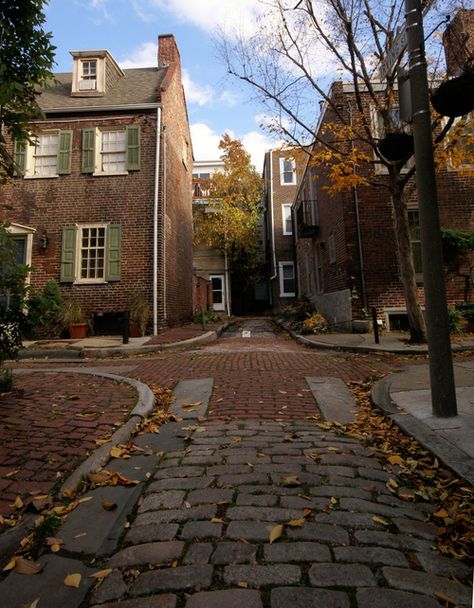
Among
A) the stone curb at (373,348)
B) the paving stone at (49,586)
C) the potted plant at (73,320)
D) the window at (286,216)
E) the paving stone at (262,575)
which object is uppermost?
the window at (286,216)

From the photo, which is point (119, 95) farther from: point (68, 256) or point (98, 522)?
point (98, 522)

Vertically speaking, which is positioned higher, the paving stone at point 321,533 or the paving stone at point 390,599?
the paving stone at point 321,533

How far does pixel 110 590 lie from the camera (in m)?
1.64

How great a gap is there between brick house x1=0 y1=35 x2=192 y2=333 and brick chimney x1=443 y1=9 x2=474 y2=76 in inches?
346

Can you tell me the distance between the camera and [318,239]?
16.2m

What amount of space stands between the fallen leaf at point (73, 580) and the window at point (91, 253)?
1130 centimetres

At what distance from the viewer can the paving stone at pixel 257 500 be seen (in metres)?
2.29

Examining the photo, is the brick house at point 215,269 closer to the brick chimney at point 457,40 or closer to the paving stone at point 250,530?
the brick chimney at point 457,40

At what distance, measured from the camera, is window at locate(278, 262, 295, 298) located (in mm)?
26062

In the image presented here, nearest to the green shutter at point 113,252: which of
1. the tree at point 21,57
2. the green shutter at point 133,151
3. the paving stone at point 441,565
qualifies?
the green shutter at point 133,151

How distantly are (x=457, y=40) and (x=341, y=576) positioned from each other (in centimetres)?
1195

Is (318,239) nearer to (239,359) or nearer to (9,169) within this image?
(239,359)

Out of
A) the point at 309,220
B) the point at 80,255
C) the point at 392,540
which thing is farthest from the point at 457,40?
the point at 80,255

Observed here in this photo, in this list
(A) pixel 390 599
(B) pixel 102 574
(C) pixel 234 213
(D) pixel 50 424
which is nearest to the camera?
(A) pixel 390 599
